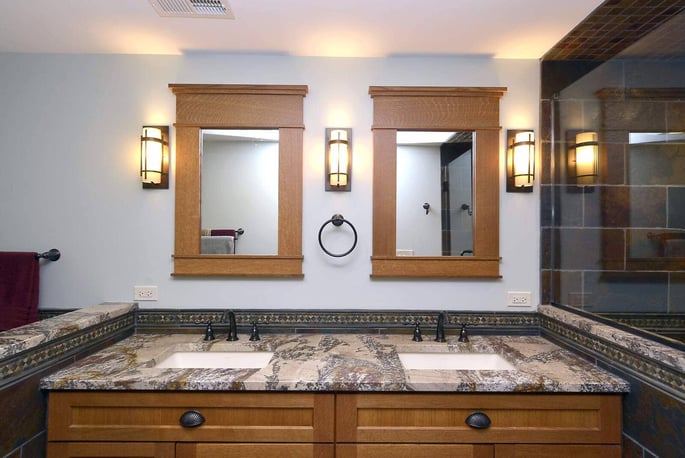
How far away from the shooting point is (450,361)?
177cm

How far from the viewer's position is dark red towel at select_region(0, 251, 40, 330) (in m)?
1.77

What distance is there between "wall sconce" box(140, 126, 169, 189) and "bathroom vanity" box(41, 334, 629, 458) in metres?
1.01

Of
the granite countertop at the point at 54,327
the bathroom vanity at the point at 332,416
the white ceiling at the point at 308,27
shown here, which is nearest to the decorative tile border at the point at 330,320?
the granite countertop at the point at 54,327

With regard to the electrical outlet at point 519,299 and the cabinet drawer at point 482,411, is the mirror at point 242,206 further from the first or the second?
the electrical outlet at point 519,299

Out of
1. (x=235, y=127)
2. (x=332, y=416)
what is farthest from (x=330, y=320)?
(x=235, y=127)

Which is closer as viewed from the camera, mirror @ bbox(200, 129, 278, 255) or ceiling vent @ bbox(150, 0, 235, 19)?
ceiling vent @ bbox(150, 0, 235, 19)

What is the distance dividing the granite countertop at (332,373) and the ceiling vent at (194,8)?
62.9 inches

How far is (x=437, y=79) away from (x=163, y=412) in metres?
2.09

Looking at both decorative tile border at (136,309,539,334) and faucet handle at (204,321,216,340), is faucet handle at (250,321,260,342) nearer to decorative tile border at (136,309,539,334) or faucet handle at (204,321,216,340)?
decorative tile border at (136,309,539,334)

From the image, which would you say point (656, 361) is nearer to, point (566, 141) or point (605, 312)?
point (605, 312)

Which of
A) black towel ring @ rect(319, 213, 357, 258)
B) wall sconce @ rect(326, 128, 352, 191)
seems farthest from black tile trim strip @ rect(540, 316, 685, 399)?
wall sconce @ rect(326, 128, 352, 191)

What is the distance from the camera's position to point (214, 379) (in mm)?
1336

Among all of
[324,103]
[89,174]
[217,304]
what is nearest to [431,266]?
[324,103]

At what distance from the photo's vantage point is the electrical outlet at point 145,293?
76.1 inches
